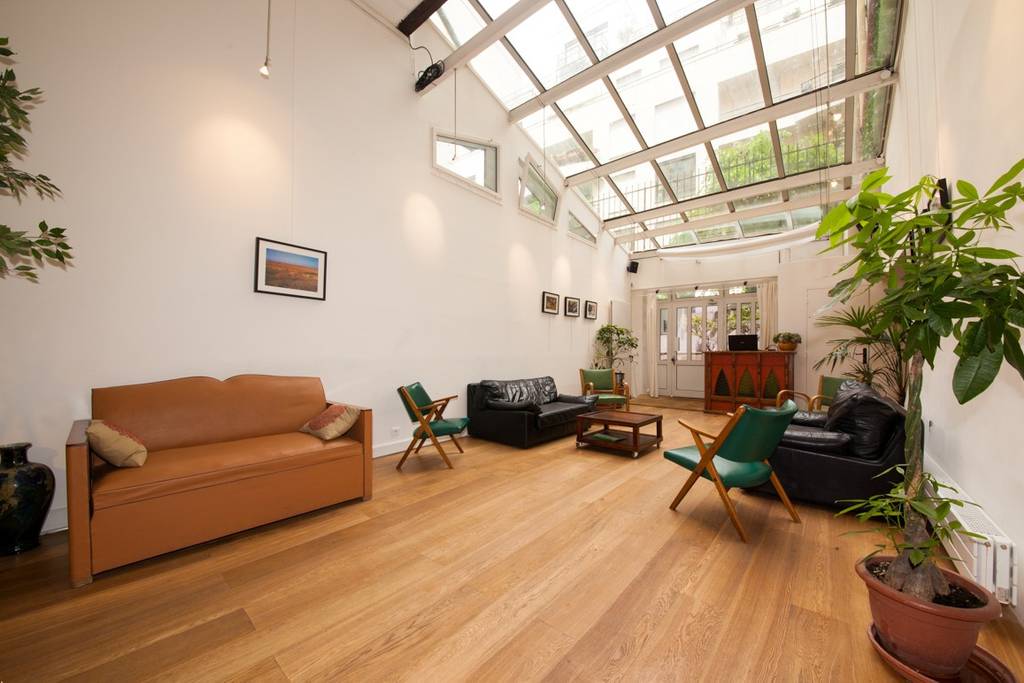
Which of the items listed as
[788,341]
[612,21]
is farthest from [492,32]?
[788,341]

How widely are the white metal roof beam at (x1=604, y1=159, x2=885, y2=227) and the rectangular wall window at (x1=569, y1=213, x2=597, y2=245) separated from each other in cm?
59

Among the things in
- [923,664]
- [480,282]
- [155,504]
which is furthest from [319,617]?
[480,282]

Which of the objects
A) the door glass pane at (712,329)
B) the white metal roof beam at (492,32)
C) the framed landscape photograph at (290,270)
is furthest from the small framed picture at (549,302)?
the door glass pane at (712,329)

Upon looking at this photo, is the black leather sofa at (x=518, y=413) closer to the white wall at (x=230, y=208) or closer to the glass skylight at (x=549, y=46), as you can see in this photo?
the white wall at (x=230, y=208)

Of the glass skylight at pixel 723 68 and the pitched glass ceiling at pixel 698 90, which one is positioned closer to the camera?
the pitched glass ceiling at pixel 698 90

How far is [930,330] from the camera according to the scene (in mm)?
1236

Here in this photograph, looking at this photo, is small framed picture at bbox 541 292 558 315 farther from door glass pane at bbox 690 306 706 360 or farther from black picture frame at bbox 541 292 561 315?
door glass pane at bbox 690 306 706 360

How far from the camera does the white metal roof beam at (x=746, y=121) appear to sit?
4.55 metres

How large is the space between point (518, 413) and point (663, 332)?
19.7ft

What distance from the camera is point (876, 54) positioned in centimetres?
436

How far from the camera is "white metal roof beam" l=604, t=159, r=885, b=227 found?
5973 mm

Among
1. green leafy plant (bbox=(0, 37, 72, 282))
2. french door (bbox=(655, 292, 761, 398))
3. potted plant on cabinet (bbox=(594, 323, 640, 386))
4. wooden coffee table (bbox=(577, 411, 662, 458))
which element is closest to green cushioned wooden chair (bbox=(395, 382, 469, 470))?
wooden coffee table (bbox=(577, 411, 662, 458))

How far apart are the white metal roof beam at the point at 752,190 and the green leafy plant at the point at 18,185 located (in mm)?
7996

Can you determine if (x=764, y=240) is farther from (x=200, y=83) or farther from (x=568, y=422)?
(x=200, y=83)
